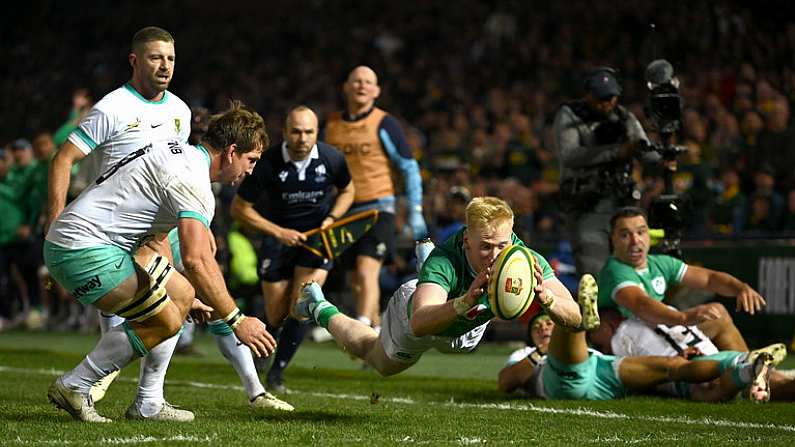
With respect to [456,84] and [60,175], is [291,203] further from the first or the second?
[456,84]

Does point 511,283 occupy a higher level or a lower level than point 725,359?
higher

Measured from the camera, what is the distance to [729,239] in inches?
556

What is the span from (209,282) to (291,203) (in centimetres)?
385

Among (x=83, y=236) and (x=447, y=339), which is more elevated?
(x=83, y=236)

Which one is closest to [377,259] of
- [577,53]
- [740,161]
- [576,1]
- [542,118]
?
[740,161]

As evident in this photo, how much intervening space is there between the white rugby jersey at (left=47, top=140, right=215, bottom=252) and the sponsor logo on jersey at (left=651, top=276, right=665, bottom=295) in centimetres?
381

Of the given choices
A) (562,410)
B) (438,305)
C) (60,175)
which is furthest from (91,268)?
(562,410)

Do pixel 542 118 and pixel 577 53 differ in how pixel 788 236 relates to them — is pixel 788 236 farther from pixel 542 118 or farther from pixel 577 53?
pixel 577 53

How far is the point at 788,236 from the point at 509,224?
7762 mm

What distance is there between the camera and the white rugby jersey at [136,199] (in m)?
6.66

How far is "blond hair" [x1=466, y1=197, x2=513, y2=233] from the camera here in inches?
260

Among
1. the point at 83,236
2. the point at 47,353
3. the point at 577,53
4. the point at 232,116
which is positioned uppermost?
the point at 577,53

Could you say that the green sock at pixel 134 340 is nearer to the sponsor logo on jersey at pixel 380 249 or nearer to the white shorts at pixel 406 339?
the white shorts at pixel 406 339

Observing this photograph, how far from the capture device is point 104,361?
23.0 ft
